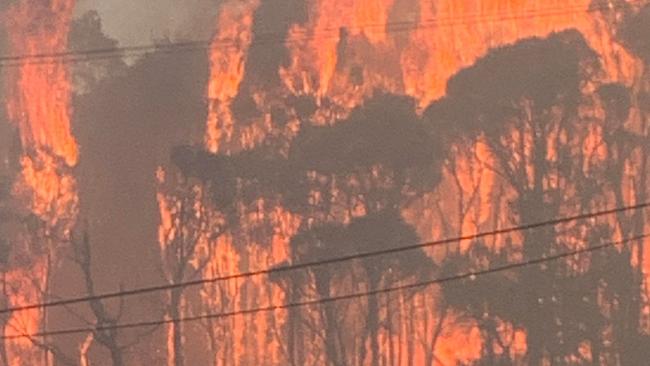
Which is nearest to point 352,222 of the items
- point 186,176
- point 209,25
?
point 186,176

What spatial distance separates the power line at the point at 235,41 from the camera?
507 cm

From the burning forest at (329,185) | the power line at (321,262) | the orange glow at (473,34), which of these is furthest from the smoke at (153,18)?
the power line at (321,262)

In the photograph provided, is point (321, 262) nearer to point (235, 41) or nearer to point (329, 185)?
point (329, 185)

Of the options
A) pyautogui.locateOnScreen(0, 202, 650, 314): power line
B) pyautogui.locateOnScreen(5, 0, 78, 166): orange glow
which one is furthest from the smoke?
pyautogui.locateOnScreen(0, 202, 650, 314): power line

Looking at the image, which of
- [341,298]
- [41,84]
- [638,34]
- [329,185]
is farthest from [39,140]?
[638,34]

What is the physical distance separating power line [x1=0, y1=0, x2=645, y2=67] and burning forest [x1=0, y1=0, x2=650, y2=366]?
0.01 m

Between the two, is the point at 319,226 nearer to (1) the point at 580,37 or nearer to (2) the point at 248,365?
(2) the point at 248,365

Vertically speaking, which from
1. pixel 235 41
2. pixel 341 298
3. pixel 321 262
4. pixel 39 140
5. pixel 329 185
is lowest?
pixel 341 298

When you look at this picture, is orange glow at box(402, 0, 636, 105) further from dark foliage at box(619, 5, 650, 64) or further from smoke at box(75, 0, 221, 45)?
smoke at box(75, 0, 221, 45)

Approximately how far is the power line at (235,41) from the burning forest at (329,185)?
1 centimetres

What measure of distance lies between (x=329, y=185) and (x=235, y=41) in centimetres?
78

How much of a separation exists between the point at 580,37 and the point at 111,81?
219 centimetres

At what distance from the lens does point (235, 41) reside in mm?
5168

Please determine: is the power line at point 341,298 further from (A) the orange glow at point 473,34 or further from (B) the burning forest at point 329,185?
(A) the orange glow at point 473,34
